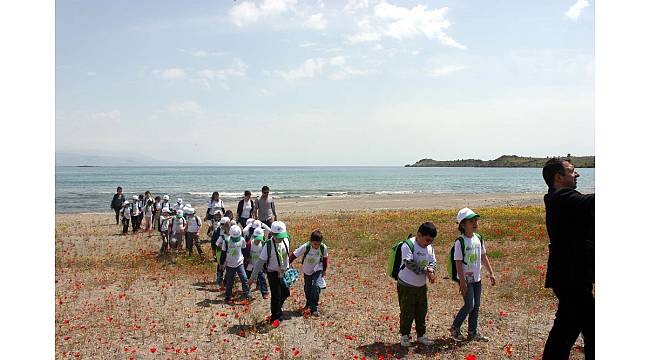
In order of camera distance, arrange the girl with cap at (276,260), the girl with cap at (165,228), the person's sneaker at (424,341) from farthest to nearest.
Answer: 1. the girl with cap at (165,228)
2. the girl with cap at (276,260)
3. the person's sneaker at (424,341)

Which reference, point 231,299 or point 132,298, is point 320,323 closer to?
point 231,299

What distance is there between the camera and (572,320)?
14.6 ft

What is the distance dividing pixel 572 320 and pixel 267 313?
6.32 m

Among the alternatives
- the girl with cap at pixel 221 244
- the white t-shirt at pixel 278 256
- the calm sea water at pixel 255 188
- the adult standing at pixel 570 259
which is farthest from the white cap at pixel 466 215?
the calm sea water at pixel 255 188

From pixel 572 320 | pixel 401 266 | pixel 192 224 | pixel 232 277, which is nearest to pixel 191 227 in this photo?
pixel 192 224

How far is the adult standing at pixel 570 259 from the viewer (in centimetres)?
416

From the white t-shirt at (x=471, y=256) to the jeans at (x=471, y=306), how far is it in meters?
0.15

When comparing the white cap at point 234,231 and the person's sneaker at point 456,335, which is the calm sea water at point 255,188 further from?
the person's sneaker at point 456,335

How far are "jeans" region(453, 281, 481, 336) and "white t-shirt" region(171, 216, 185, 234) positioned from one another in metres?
Result: 10.7

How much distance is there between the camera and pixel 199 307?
32.9 ft

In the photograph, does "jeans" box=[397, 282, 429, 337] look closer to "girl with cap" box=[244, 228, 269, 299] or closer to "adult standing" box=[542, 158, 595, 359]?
"adult standing" box=[542, 158, 595, 359]

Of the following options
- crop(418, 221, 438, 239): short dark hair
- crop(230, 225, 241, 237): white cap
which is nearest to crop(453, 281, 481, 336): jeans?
crop(418, 221, 438, 239): short dark hair

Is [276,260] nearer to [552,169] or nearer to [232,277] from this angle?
[232,277]

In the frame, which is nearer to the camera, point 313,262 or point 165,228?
point 313,262
